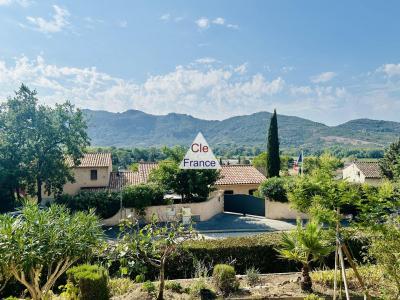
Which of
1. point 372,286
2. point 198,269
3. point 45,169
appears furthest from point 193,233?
point 45,169

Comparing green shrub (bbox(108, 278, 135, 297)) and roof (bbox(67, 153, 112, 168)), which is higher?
roof (bbox(67, 153, 112, 168))

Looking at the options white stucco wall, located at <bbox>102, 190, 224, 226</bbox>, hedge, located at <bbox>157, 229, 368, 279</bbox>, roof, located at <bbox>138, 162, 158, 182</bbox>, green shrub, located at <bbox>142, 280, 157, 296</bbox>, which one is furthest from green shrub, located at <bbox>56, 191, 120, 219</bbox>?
green shrub, located at <bbox>142, 280, 157, 296</bbox>

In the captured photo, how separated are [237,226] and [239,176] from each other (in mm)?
10315

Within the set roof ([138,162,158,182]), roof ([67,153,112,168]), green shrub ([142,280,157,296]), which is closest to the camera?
green shrub ([142,280,157,296])

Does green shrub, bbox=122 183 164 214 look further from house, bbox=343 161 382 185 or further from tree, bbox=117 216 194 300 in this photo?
house, bbox=343 161 382 185

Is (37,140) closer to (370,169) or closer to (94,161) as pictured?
(94,161)

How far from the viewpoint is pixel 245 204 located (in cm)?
2714

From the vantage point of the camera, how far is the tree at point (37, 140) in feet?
77.8

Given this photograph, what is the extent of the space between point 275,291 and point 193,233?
272cm

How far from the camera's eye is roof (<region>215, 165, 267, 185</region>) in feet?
102

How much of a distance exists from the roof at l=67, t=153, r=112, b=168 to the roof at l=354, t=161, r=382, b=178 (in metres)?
30.7

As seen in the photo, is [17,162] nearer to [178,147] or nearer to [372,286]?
[178,147]

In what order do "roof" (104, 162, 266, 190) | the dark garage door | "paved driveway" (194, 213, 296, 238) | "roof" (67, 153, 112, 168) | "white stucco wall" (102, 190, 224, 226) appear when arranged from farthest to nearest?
"roof" (104, 162, 266, 190), "roof" (67, 153, 112, 168), the dark garage door, "white stucco wall" (102, 190, 224, 226), "paved driveway" (194, 213, 296, 238)
